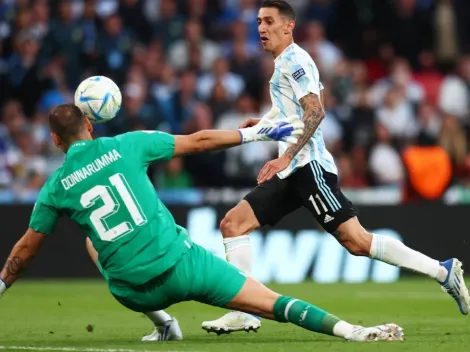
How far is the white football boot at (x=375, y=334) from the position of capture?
7.66 meters

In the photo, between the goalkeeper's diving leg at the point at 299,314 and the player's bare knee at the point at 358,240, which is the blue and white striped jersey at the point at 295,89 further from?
the goalkeeper's diving leg at the point at 299,314

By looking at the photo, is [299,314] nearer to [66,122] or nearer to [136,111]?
[66,122]

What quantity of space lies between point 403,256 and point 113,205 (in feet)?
8.80

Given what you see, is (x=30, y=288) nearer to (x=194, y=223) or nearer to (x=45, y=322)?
(x=194, y=223)

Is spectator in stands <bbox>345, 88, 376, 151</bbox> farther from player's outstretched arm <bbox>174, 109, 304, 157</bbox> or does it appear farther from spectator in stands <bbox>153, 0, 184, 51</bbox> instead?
player's outstretched arm <bbox>174, 109, 304, 157</bbox>

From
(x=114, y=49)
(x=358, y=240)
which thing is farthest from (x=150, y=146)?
(x=114, y=49)

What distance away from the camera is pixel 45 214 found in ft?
25.7

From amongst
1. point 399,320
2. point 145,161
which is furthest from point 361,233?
point 145,161

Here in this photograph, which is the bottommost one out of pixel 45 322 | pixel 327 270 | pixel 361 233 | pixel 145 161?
pixel 327 270

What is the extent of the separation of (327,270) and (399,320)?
210 inches

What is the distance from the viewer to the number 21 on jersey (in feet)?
25.0

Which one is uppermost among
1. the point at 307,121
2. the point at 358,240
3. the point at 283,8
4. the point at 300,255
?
the point at 283,8

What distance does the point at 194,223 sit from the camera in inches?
629

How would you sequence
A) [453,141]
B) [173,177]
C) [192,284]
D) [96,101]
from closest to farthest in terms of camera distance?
[192,284]
[96,101]
[173,177]
[453,141]
